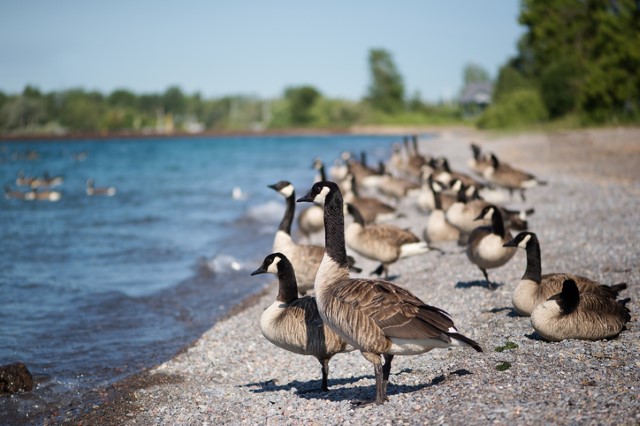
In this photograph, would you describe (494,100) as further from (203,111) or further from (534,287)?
(203,111)

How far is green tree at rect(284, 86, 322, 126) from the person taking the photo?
154750 mm

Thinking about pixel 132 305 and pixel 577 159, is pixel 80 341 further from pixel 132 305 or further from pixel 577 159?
pixel 577 159

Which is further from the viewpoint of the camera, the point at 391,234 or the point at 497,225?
the point at 391,234

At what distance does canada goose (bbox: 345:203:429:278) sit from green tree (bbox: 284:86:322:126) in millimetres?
145005

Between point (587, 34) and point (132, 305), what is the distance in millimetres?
59279

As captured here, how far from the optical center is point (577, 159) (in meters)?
31.0

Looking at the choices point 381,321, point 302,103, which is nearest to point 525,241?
point 381,321

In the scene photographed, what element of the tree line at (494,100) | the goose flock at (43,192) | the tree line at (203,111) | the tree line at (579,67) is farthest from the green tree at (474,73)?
the goose flock at (43,192)

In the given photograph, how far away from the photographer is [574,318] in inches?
274

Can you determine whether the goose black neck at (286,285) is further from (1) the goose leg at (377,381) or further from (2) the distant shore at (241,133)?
(2) the distant shore at (241,133)

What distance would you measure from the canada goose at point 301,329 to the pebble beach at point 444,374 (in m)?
0.42

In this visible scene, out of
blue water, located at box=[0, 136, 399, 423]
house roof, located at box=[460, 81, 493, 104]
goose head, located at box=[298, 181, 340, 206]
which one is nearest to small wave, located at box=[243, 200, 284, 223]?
blue water, located at box=[0, 136, 399, 423]

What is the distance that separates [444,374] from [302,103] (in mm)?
152593

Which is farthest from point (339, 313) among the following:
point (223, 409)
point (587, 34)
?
point (587, 34)
